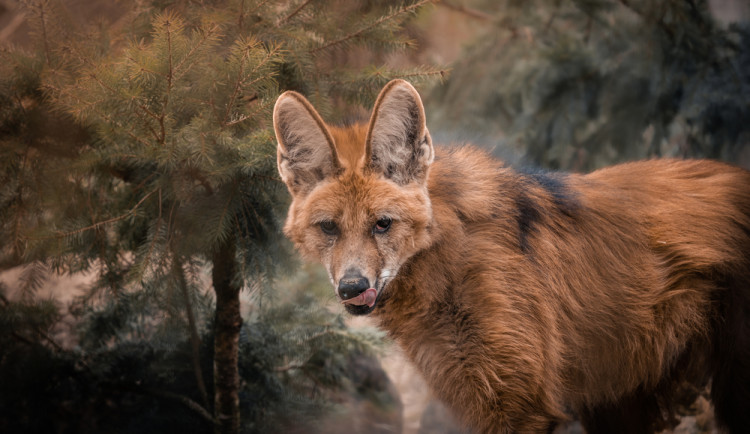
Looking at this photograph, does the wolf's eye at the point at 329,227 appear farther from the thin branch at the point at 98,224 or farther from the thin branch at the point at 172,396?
the thin branch at the point at 172,396

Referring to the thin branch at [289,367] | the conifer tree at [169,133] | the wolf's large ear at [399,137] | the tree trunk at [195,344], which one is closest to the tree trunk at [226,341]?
the conifer tree at [169,133]

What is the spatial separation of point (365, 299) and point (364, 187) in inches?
17.6

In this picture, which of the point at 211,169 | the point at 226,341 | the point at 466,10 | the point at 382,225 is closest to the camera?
the point at 382,225

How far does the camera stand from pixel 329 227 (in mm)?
2320

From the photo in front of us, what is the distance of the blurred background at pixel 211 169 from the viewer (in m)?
2.48

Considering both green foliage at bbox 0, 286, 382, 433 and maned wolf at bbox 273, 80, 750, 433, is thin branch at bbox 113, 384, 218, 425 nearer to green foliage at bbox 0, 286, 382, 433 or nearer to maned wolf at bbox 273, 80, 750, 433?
green foliage at bbox 0, 286, 382, 433

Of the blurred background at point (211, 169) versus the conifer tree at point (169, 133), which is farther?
the blurred background at point (211, 169)

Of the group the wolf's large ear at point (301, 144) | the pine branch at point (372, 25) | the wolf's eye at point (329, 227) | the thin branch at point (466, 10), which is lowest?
the wolf's eye at point (329, 227)

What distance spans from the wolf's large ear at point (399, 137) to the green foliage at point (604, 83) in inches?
81.8

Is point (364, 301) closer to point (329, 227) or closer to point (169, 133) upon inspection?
point (329, 227)

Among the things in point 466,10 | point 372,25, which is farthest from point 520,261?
point 466,10

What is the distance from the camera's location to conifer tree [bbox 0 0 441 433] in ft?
7.75

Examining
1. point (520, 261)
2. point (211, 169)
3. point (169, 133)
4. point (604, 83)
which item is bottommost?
point (520, 261)

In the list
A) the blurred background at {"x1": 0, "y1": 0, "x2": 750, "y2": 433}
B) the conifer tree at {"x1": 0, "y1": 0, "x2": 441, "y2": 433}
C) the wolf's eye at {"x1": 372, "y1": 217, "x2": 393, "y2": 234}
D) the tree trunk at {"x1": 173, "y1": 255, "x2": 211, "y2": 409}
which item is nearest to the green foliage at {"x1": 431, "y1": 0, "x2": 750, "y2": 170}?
the blurred background at {"x1": 0, "y1": 0, "x2": 750, "y2": 433}
